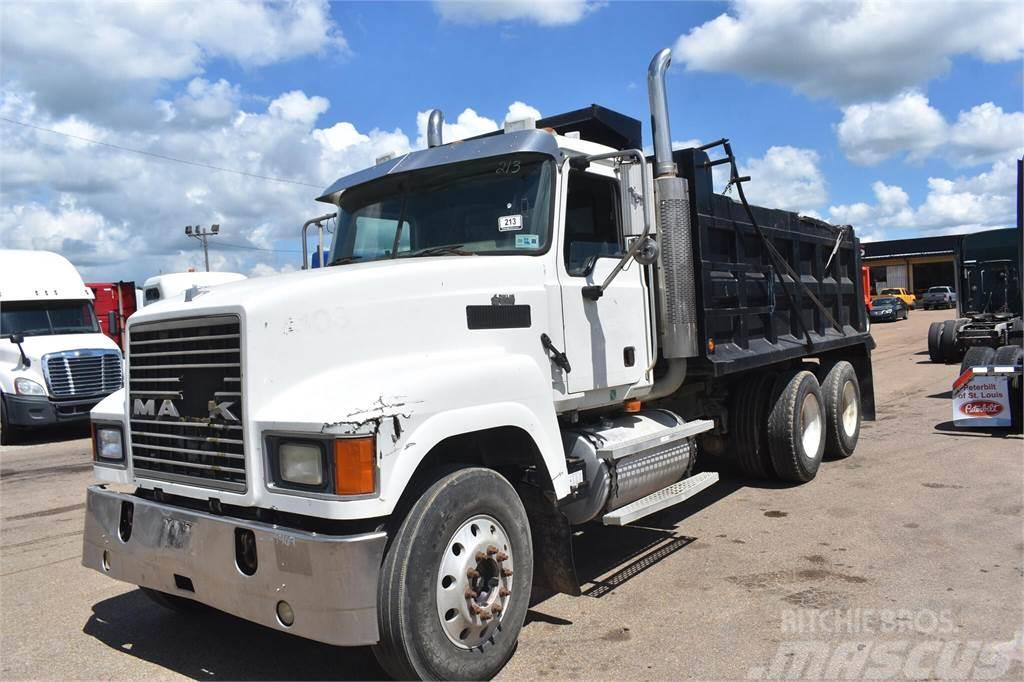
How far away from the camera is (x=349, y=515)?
127 inches

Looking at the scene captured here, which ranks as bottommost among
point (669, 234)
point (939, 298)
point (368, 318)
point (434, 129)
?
point (939, 298)

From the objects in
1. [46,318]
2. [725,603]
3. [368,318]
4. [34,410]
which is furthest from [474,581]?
[46,318]

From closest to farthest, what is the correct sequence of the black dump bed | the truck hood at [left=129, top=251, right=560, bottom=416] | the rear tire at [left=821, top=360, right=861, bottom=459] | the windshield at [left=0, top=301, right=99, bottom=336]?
the truck hood at [left=129, top=251, right=560, bottom=416] → the black dump bed → the rear tire at [left=821, top=360, right=861, bottom=459] → the windshield at [left=0, top=301, right=99, bottom=336]

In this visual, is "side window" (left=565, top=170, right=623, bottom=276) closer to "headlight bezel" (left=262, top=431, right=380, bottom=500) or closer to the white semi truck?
the white semi truck

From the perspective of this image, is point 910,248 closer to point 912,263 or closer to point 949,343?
point 912,263

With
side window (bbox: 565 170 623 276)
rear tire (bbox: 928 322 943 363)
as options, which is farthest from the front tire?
rear tire (bbox: 928 322 943 363)

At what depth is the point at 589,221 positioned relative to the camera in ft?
16.7

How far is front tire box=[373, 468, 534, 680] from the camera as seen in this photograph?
336cm

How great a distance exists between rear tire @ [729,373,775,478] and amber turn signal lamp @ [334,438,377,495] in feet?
16.6

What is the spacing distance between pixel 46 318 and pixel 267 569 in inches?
517

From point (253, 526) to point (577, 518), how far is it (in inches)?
83.6

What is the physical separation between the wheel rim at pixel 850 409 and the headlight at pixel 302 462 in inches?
270

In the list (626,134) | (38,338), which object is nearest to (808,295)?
(626,134)

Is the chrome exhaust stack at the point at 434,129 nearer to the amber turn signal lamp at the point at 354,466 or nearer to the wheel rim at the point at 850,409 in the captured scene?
the amber turn signal lamp at the point at 354,466
